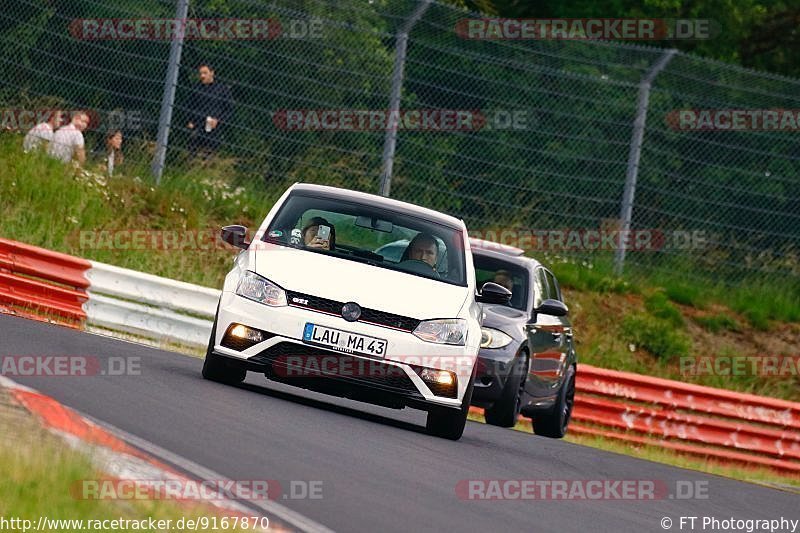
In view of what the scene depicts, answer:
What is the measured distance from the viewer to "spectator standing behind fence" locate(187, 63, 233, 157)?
63.5 ft

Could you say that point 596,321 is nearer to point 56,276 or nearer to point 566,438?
point 566,438

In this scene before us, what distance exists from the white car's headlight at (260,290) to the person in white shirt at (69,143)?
8.39 m

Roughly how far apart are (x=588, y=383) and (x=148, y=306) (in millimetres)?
4692

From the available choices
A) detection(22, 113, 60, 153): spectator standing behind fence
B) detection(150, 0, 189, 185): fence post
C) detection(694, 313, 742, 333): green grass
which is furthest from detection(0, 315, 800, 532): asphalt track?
detection(694, 313, 742, 333): green grass

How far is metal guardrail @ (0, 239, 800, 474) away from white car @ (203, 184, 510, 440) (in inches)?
169

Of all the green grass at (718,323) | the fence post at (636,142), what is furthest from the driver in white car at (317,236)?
the green grass at (718,323)

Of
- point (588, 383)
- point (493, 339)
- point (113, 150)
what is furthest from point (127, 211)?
point (493, 339)

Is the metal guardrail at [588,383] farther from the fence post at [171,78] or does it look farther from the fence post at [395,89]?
the fence post at [395,89]

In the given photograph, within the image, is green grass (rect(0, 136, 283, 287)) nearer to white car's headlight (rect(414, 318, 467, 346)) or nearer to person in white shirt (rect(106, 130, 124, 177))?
person in white shirt (rect(106, 130, 124, 177))

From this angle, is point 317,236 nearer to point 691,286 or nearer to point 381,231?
point 381,231

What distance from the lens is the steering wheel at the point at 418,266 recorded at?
1214 centimetres

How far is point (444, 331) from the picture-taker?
1138 centimetres

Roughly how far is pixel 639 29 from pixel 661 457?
19865 mm

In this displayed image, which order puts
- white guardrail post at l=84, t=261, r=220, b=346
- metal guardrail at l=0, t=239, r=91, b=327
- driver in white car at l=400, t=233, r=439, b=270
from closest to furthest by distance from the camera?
1. driver in white car at l=400, t=233, r=439, b=270
2. metal guardrail at l=0, t=239, r=91, b=327
3. white guardrail post at l=84, t=261, r=220, b=346
